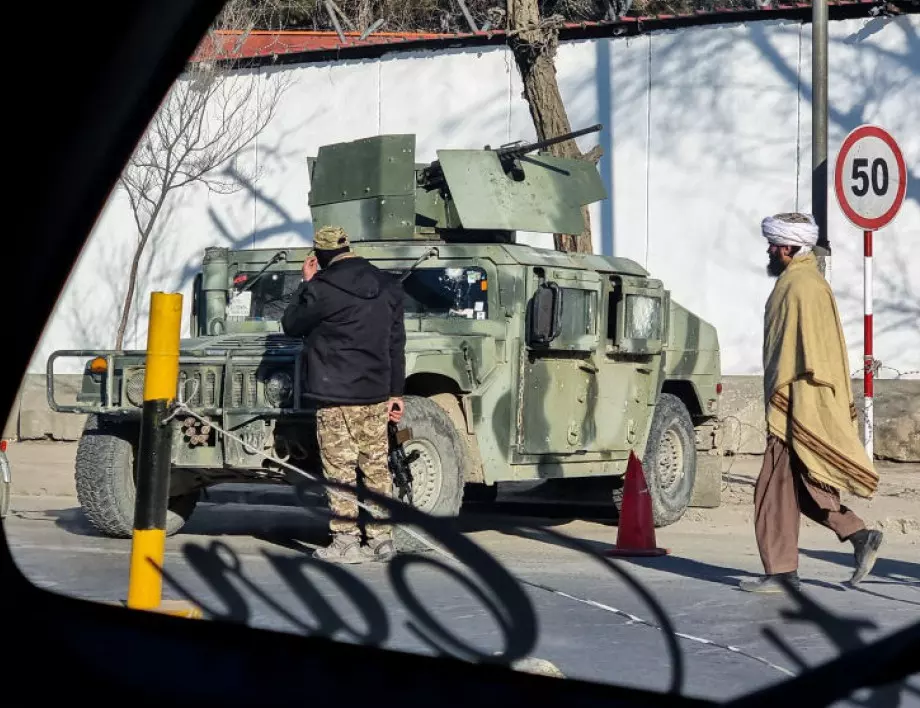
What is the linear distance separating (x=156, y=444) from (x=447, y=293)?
5180 mm

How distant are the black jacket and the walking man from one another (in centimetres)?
195

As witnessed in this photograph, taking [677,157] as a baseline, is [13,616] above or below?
below

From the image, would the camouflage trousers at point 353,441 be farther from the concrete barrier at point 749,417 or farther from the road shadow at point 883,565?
the concrete barrier at point 749,417

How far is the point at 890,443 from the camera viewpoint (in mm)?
13898

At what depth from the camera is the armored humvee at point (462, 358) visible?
8.19 m

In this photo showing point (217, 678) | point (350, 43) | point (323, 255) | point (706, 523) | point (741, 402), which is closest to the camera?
point (217, 678)

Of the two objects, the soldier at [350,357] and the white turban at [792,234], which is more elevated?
the white turban at [792,234]

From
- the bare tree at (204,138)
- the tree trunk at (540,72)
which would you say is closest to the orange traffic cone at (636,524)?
the tree trunk at (540,72)

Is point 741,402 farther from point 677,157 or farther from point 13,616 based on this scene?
point 13,616

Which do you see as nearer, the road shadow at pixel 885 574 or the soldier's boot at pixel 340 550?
the soldier's boot at pixel 340 550

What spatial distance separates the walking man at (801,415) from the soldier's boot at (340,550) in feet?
12.8

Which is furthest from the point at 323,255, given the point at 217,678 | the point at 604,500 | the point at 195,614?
the point at 217,678

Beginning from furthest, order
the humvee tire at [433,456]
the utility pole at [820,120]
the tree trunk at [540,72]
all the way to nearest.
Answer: the tree trunk at [540,72] → the utility pole at [820,120] → the humvee tire at [433,456]

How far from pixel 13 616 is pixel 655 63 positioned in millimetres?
14241
